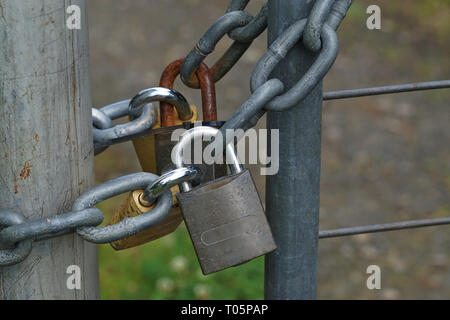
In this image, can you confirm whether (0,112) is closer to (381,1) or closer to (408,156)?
(408,156)

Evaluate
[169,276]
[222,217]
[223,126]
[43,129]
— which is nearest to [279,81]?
[223,126]

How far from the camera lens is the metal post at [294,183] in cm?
87

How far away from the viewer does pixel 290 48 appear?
84 centimetres

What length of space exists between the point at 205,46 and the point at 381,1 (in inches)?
172

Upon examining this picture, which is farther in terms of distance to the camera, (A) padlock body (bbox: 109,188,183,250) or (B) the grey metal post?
(A) padlock body (bbox: 109,188,183,250)

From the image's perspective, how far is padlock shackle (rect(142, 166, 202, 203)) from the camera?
84 centimetres

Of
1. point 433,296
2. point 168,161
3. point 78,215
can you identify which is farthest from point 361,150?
point 78,215

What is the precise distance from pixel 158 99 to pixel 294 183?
23 centimetres

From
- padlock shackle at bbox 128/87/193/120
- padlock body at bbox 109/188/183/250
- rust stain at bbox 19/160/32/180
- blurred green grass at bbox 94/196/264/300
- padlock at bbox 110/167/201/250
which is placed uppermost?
padlock shackle at bbox 128/87/193/120

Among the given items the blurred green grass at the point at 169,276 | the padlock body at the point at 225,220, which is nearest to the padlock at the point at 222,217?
the padlock body at the point at 225,220

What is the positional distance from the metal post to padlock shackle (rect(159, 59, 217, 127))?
0.10 m

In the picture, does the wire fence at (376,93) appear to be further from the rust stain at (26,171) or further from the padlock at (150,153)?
the rust stain at (26,171)

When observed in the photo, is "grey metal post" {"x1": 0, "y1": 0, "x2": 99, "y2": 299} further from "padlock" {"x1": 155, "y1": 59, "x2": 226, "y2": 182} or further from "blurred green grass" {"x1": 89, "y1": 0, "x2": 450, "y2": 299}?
"blurred green grass" {"x1": 89, "y1": 0, "x2": 450, "y2": 299}

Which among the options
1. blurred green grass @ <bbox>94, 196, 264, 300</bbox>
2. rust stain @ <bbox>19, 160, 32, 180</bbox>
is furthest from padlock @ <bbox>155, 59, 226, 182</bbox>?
blurred green grass @ <bbox>94, 196, 264, 300</bbox>
